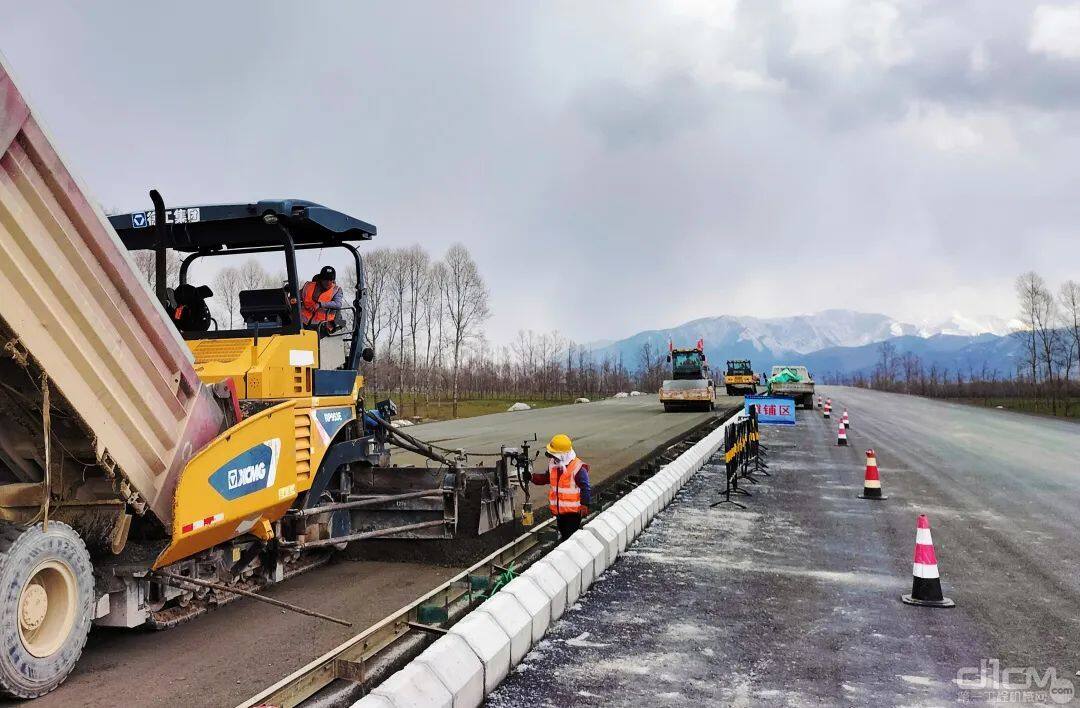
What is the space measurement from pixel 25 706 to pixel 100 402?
5.73ft

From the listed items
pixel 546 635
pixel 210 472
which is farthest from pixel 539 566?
pixel 210 472

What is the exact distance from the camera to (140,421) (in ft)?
13.7

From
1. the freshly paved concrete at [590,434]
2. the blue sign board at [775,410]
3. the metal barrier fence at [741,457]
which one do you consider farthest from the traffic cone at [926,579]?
the blue sign board at [775,410]

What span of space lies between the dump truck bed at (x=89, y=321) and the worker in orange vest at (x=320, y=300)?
1.79 metres

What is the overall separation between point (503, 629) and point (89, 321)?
310 centimetres

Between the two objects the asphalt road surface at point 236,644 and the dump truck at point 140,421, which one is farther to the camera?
the asphalt road surface at point 236,644

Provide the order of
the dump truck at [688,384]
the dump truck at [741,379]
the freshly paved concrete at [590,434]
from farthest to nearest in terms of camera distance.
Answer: the dump truck at [741,379] → the dump truck at [688,384] → the freshly paved concrete at [590,434]

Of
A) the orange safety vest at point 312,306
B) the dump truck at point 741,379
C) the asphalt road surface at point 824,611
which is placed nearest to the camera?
the asphalt road surface at point 824,611

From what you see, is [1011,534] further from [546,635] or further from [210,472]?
[210,472]

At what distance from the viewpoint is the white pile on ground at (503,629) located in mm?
3770

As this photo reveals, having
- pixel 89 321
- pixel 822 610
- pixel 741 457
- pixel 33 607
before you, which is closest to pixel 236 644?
pixel 33 607

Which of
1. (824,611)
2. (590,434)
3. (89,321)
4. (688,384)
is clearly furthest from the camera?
(688,384)

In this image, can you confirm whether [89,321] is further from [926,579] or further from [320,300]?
[926,579]

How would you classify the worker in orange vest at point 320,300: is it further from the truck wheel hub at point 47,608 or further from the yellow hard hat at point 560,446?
the truck wheel hub at point 47,608
